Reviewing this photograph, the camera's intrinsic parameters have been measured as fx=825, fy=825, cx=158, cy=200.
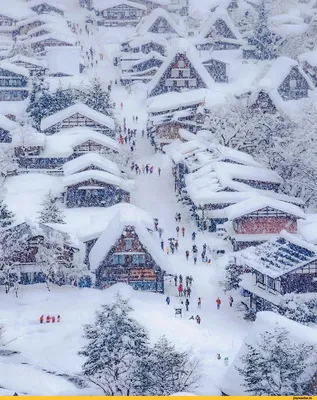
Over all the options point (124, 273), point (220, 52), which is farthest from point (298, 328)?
point (220, 52)

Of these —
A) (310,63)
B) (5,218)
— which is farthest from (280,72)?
(5,218)

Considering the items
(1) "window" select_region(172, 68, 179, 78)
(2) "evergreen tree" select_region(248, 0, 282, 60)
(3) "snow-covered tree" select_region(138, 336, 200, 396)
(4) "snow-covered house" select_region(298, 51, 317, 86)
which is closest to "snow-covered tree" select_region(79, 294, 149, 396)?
(3) "snow-covered tree" select_region(138, 336, 200, 396)

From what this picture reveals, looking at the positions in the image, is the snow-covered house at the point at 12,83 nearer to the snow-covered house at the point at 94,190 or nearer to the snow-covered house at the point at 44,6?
the snow-covered house at the point at 44,6

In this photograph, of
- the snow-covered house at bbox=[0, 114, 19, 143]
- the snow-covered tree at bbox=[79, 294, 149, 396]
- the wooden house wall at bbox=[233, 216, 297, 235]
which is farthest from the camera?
the snow-covered house at bbox=[0, 114, 19, 143]

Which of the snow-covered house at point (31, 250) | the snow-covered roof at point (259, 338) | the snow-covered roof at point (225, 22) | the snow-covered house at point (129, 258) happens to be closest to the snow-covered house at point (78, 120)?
the snow-covered house at point (129, 258)

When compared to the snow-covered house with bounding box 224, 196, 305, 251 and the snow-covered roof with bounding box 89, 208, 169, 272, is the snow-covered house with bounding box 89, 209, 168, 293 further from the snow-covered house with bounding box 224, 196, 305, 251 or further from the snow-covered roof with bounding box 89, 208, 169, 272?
the snow-covered house with bounding box 224, 196, 305, 251
